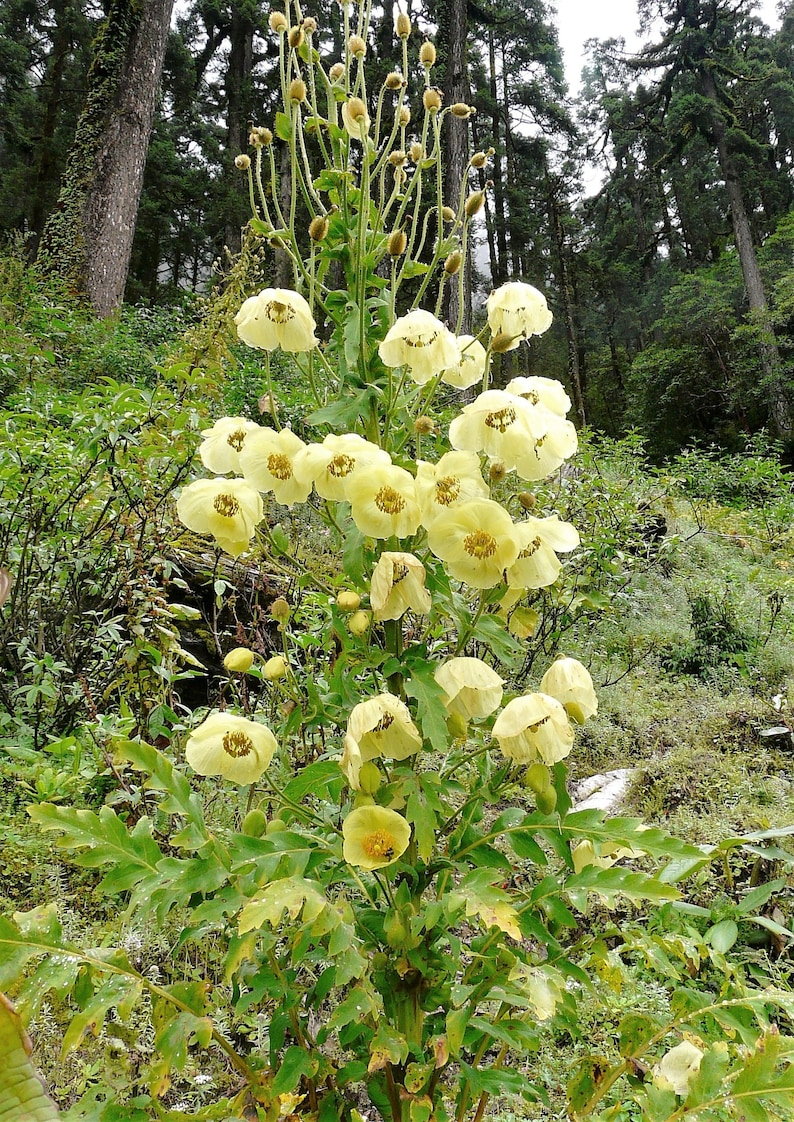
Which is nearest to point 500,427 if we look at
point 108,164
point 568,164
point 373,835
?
point 373,835

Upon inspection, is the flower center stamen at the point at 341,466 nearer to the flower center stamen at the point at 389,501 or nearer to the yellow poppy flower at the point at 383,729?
the flower center stamen at the point at 389,501

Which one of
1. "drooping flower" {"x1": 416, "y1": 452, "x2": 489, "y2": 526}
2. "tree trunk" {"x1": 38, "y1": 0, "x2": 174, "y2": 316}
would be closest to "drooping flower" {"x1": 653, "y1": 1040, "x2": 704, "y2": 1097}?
"drooping flower" {"x1": 416, "y1": 452, "x2": 489, "y2": 526}

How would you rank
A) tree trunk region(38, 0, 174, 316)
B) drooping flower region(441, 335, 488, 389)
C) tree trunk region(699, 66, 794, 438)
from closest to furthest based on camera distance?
drooping flower region(441, 335, 488, 389), tree trunk region(38, 0, 174, 316), tree trunk region(699, 66, 794, 438)

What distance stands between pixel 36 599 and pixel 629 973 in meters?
2.22

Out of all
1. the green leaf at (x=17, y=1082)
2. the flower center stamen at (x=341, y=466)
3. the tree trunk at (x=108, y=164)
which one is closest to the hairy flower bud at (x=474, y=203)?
the flower center stamen at (x=341, y=466)

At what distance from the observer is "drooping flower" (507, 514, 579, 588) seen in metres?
0.91

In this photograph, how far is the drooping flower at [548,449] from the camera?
905 millimetres

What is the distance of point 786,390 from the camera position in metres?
13.0

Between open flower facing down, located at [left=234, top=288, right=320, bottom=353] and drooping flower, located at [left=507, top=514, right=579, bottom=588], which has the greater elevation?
open flower facing down, located at [left=234, top=288, right=320, bottom=353]

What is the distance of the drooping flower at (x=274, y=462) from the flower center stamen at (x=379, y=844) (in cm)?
45

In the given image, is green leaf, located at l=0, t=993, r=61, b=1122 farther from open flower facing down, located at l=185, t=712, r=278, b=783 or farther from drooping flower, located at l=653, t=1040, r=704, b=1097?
drooping flower, located at l=653, t=1040, r=704, b=1097

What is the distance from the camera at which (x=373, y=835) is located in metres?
0.81

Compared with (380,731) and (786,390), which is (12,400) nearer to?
(380,731)

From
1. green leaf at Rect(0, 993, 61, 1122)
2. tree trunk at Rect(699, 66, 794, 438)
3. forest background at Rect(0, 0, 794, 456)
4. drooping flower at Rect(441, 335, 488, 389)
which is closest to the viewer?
green leaf at Rect(0, 993, 61, 1122)
